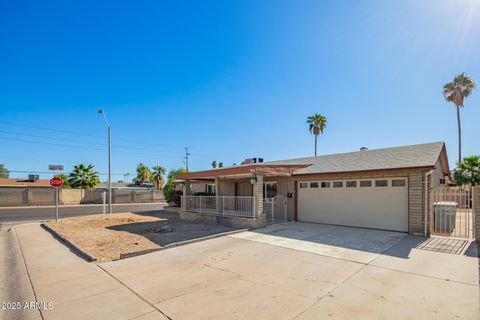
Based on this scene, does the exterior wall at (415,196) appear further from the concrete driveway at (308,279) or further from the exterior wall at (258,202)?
the exterior wall at (258,202)

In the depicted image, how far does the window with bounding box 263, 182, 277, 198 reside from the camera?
14.5m

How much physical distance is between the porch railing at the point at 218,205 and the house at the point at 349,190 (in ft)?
0.18

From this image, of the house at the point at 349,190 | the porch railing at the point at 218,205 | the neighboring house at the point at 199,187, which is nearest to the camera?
the house at the point at 349,190

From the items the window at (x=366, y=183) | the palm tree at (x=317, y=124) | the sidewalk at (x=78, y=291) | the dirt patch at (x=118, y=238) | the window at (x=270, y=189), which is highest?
the palm tree at (x=317, y=124)

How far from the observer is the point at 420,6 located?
8.73 m

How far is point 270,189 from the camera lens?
1478 cm

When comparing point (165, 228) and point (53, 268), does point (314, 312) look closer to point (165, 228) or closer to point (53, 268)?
point (53, 268)

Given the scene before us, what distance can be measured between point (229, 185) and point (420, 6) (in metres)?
13.4

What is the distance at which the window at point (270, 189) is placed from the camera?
14.5 metres

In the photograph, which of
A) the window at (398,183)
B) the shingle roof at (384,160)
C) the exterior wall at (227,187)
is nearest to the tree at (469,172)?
the shingle roof at (384,160)

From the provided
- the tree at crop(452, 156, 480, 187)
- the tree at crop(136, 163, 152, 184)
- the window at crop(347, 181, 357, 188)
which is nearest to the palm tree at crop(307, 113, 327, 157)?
the tree at crop(452, 156, 480, 187)

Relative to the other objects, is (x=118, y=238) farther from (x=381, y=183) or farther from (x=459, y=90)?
(x=459, y=90)

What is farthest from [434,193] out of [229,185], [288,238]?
[229,185]

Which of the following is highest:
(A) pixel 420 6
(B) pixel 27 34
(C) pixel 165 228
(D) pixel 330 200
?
(B) pixel 27 34
